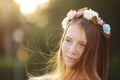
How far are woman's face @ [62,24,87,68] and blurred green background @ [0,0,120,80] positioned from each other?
224 inches

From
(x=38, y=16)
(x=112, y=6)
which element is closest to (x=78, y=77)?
(x=112, y=6)

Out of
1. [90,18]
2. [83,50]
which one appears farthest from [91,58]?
[90,18]

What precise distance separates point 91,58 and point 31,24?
8.46m

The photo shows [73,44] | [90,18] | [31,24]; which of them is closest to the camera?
[73,44]

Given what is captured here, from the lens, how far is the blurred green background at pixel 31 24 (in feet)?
30.4

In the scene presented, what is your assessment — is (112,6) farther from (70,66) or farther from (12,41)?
(70,66)

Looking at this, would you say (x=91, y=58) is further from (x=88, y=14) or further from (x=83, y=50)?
(x=88, y=14)

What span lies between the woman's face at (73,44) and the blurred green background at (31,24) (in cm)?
568

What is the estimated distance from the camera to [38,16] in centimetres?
1105

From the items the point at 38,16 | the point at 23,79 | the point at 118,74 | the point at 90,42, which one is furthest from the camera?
the point at 38,16

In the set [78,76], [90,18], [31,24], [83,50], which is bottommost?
[31,24]

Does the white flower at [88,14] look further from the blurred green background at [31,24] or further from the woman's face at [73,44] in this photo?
the blurred green background at [31,24]

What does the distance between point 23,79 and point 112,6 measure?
7.64 ft

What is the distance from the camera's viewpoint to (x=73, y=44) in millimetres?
2477
